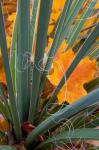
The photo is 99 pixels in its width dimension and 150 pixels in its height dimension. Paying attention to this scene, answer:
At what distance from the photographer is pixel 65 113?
57cm

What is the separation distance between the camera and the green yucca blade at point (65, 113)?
1.73ft

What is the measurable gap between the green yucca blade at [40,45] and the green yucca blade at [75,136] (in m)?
0.07

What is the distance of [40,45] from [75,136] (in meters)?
0.17

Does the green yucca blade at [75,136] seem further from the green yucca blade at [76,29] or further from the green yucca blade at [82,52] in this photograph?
the green yucca blade at [76,29]

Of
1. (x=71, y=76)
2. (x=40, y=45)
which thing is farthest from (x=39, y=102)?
(x=40, y=45)

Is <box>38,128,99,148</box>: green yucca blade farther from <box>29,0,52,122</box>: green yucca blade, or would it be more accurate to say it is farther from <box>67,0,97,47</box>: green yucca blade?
<box>67,0,97,47</box>: green yucca blade

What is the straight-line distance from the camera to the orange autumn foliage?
2.18 ft

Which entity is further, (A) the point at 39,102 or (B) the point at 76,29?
(B) the point at 76,29

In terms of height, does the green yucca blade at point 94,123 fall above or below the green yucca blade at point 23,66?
below

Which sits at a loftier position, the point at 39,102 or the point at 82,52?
the point at 82,52

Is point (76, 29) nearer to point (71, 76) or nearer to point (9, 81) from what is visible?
point (71, 76)

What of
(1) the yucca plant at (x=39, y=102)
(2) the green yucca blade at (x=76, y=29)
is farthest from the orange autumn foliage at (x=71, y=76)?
(2) the green yucca blade at (x=76, y=29)

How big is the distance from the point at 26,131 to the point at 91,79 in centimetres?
17

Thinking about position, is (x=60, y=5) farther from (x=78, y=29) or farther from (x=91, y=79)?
(x=91, y=79)
